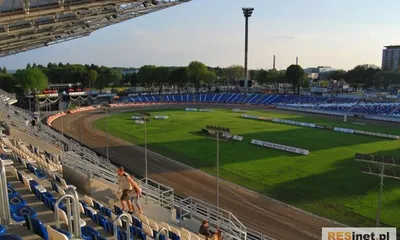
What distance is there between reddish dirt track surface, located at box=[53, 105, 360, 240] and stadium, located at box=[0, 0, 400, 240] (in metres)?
0.08

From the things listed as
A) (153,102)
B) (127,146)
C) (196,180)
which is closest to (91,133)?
(127,146)

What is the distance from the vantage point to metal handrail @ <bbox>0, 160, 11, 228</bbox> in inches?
248

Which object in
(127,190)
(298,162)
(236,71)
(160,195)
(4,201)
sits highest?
(236,71)

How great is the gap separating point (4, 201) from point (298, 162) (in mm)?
28547

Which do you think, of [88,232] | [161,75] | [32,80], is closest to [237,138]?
[88,232]

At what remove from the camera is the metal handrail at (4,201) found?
6.30 m

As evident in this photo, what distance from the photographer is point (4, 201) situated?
6.56 metres

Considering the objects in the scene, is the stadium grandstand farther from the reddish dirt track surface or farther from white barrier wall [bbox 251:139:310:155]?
the reddish dirt track surface

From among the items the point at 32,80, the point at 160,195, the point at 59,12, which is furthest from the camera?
the point at 32,80

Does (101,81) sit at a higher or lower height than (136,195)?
higher

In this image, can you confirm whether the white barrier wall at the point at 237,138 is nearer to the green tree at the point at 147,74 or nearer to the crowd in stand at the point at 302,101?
the crowd in stand at the point at 302,101

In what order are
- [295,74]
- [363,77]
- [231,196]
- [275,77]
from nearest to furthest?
[231,196] → [295,74] → [275,77] → [363,77]

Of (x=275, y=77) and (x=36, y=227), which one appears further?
(x=275, y=77)

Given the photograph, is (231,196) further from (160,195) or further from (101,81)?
(101,81)
